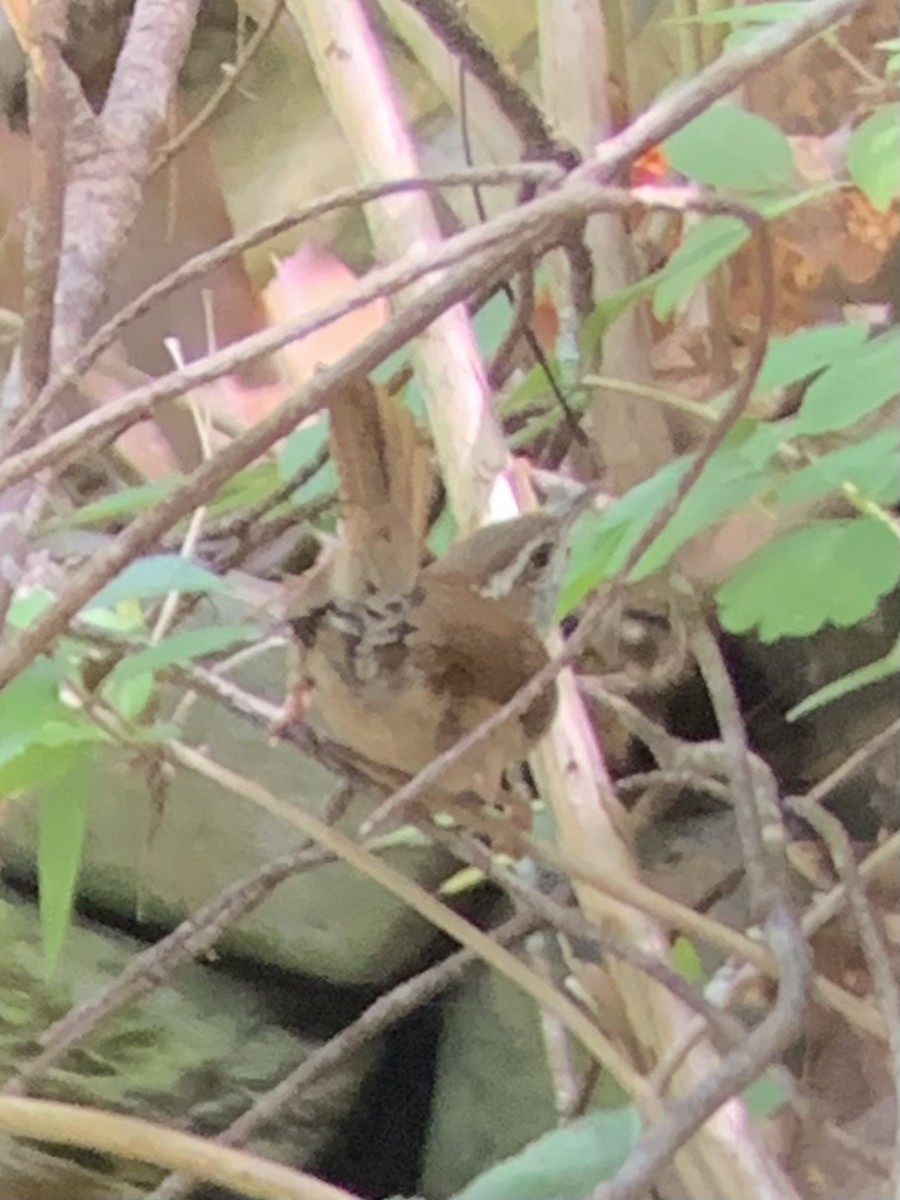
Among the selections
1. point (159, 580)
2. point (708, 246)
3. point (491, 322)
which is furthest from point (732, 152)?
point (159, 580)

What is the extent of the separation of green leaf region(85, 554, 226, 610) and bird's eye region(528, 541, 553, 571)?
8 cm

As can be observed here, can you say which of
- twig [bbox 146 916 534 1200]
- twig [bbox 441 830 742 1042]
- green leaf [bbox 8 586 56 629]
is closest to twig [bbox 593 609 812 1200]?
twig [bbox 441 830 742 1042]

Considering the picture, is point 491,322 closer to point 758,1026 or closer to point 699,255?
point 699,255

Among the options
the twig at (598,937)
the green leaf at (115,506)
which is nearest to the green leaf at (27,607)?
the green leaf at (115,506)

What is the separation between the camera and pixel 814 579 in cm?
43

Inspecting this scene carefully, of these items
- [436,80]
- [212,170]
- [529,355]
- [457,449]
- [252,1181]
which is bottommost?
[252,1181]

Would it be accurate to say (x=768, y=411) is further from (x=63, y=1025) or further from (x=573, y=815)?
(x=63, y=1025)

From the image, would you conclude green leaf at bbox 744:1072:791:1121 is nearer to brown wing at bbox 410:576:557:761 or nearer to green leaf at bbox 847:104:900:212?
brown wing at bbox 410:576:557:761

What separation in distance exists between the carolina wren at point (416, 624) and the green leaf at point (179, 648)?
19 millimetres

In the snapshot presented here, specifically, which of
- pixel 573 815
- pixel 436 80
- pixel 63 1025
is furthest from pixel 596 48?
pixel 63 1025

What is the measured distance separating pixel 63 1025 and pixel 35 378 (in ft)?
0.87

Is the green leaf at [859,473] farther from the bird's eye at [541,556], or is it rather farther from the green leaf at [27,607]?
the green leaf at [27,607]

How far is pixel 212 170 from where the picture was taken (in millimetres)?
1131

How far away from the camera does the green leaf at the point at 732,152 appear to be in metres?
0.45
